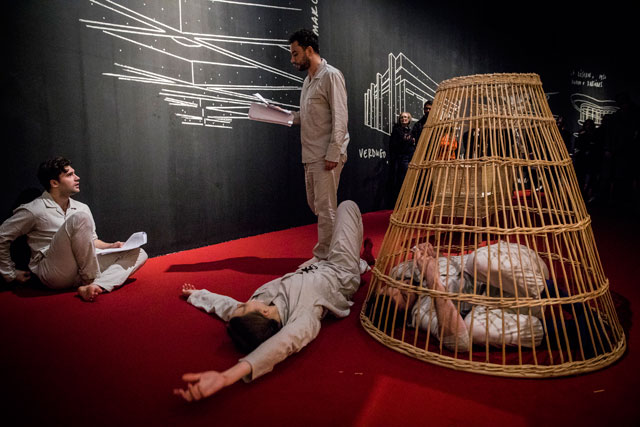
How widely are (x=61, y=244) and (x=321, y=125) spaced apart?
67.3 inches

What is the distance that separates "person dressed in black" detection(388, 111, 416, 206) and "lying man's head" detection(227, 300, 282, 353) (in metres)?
4.34

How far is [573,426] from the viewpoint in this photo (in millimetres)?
1069

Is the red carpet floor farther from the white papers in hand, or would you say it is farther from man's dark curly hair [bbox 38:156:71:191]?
man's dark curly hair [bbox 38:156:71:191]

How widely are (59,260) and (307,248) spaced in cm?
179

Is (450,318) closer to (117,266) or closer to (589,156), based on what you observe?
(117,266)

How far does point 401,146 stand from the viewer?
560 centimetres

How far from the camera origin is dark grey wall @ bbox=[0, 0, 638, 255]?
2451 millimetres

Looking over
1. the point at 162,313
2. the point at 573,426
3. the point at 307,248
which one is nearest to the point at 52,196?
the point at 162,313

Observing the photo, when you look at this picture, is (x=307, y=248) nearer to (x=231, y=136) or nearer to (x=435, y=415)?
(x=231, y=136)

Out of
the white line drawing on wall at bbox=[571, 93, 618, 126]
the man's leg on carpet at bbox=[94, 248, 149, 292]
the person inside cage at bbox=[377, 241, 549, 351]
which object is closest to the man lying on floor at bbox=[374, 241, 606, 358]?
the person inside cage at bbox=[377, 241, 549, 351]

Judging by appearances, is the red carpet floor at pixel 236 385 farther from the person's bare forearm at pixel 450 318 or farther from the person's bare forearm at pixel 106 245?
the person's bare forearm at pixel 106 245

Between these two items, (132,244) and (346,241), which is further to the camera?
(132,244)

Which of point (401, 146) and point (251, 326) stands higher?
point (401, 146)

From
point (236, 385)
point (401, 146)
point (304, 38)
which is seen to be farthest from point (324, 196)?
point (401, 146)
